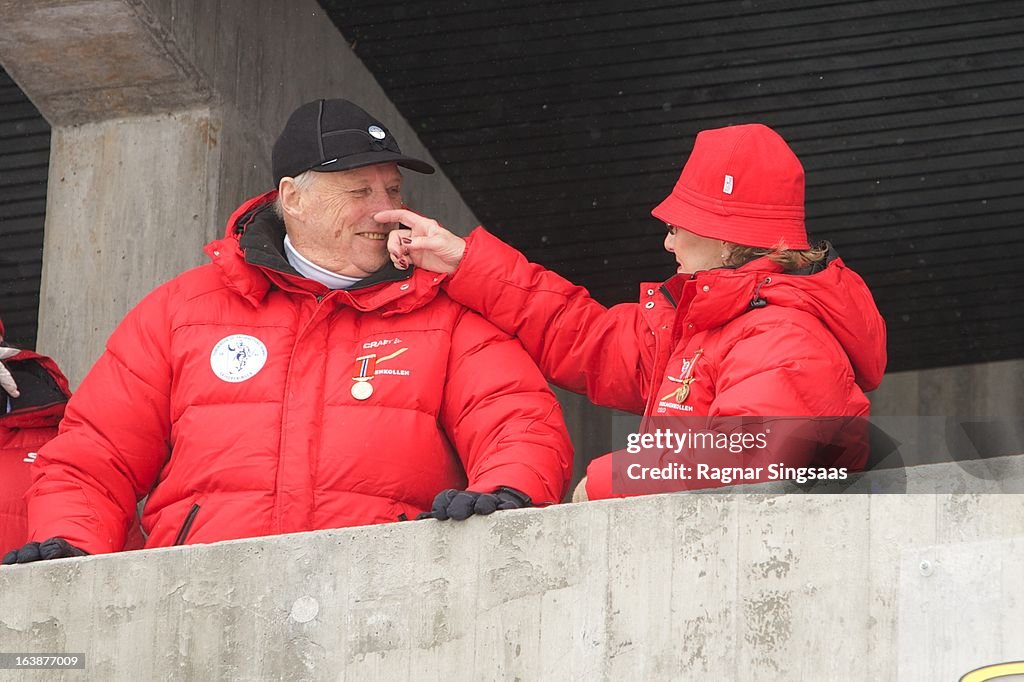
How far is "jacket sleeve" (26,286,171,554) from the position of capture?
3838 millimetres

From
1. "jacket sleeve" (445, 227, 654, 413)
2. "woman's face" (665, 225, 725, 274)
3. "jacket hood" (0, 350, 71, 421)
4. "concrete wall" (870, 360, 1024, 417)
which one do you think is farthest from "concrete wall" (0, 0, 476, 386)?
"concrete wall" (870, 360, 1024, 417)

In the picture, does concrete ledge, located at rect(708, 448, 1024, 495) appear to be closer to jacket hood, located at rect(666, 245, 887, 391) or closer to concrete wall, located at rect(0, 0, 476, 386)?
jacket hood, located at rect(666, 245, 887, 391)

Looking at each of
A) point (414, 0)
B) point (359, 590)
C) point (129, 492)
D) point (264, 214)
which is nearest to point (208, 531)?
point (129, 492)

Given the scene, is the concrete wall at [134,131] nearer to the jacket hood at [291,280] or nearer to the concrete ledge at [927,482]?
the jacket hood at [291,280]

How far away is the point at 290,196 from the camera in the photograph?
4.23 m

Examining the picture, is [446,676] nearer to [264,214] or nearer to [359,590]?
[359,590]

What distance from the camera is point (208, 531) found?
379 cm

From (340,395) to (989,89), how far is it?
3.16 meters

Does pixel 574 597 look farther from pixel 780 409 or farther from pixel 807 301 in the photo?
pixel 807 301

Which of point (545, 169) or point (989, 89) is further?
point (545, 169)

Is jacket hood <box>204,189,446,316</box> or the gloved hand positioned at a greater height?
jacket hood <box>204,189,446,316</box>

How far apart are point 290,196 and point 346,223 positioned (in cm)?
17

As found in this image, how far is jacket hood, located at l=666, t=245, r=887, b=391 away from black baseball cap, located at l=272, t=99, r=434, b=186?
93cm

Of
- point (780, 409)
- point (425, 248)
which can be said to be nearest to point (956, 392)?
point (425, 248)
